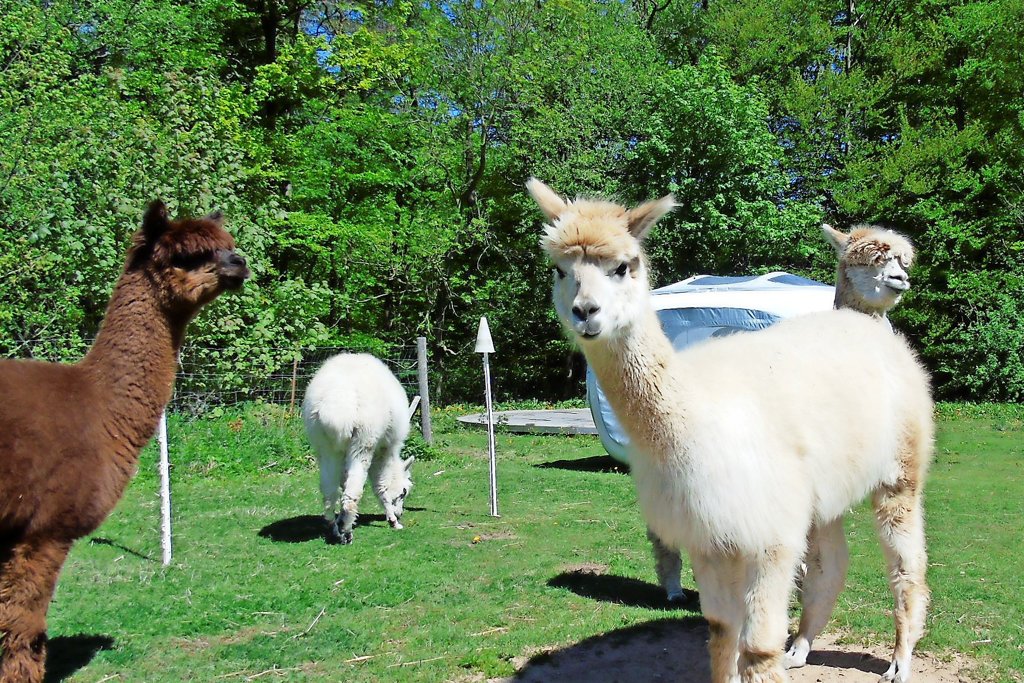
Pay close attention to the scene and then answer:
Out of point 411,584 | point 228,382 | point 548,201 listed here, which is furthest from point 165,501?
point 228,382

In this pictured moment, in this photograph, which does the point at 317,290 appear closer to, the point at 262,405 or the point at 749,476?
the point at 262,405

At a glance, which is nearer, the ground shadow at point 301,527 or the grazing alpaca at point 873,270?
the grazing alpaca at point 873,270

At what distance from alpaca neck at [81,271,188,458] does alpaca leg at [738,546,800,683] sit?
305 cm

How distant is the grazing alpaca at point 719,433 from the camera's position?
3.20 m

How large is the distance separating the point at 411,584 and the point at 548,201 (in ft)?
12.0

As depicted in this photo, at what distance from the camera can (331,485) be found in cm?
752

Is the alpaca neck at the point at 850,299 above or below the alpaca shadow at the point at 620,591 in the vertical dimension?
above

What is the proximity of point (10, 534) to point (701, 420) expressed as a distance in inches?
125

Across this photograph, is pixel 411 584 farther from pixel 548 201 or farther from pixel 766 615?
pixel 548 201

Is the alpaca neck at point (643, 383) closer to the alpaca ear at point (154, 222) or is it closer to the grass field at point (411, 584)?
Result: the grass field at point (411, 584)

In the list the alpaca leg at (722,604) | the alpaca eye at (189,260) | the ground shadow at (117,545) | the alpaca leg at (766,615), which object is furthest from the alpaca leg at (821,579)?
the ground shadow at (117,545)

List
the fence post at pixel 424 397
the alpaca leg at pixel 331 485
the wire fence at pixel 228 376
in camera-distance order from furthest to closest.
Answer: the fence post at pixel 424 397 < the wire fence at pixel 228 376 < the alpaca leg at pixel 331 485

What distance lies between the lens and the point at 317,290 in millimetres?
14414

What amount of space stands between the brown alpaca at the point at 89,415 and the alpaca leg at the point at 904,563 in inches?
146
